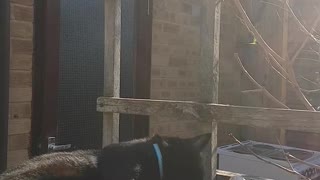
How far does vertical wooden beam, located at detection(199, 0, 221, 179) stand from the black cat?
127 millimetres

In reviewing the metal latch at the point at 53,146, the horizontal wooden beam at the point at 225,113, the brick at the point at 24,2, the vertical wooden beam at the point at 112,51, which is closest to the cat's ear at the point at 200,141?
the horizontal wooden beam at the point at 225,113

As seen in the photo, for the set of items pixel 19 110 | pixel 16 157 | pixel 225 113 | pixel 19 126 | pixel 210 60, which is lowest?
pixel 16 157

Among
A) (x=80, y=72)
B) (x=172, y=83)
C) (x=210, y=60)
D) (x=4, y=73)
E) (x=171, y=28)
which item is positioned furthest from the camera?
(x=172, y=83)

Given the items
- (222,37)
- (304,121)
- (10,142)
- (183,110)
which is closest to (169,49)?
(222,37)

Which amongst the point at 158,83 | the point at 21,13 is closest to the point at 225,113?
the point at 21,13

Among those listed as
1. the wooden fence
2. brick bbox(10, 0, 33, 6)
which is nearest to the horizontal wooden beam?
the wooden fence

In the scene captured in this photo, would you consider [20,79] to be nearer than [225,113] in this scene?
No

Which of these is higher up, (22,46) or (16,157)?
(22,46)

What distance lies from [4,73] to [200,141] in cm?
177

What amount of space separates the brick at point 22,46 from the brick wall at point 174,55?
1564mm

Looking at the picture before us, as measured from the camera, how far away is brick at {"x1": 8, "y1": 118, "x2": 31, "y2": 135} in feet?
12.0

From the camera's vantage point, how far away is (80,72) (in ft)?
13.6

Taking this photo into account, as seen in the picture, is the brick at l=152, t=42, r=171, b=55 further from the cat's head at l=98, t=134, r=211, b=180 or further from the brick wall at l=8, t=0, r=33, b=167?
the cat's head at l=98, t=134, r=211, b=180

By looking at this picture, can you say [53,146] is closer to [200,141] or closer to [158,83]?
[158,83]
